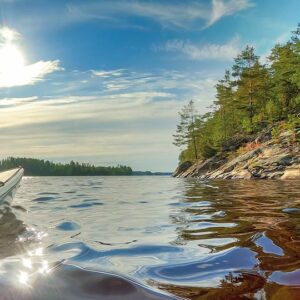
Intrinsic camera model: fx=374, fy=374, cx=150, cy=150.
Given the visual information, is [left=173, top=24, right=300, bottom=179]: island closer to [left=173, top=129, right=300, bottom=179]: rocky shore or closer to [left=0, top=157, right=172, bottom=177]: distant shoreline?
[left=173, top=129, right=300, bottom=179]: rocky shore

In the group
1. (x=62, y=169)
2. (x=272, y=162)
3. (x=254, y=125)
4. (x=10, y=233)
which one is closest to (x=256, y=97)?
(x=254, y=125)

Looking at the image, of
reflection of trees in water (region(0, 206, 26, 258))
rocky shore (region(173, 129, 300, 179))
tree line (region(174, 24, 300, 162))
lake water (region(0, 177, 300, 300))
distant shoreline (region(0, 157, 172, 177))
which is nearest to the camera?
lake water (region(0, 177, 300, 300))

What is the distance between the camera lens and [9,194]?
951 centimetres

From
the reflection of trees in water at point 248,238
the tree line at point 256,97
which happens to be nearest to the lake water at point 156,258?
the reflection of trees in water at point 248,238

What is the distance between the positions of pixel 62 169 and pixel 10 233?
162 meters

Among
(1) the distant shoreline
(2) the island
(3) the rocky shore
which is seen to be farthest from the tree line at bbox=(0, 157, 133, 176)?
(3) the rocky shore

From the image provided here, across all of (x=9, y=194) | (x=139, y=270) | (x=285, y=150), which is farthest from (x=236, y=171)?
(x=139, y=270)

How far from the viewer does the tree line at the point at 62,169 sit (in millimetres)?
163250

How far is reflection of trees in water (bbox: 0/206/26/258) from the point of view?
4320 millimetres

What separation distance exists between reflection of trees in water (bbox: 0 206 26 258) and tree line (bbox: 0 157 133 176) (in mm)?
157082

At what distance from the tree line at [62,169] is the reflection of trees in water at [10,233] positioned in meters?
157

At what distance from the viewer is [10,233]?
18.6 feet

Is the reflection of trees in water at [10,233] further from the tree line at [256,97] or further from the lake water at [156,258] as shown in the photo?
the tree line at [256,97]

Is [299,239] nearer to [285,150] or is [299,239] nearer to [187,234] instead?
[187,234]
